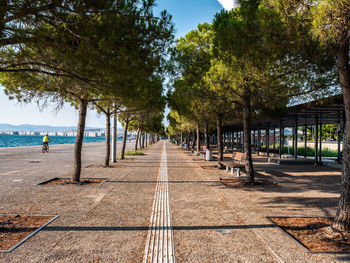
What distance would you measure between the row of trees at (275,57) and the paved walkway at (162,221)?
165 centimetres

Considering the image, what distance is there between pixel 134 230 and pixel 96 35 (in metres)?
3.71

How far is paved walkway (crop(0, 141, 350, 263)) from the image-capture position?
12.2 feet

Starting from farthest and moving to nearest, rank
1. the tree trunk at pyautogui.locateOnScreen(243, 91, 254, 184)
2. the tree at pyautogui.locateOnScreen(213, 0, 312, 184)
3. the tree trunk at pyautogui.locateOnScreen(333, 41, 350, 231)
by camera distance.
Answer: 1. the tree trunk at pyautogui.locateOnScreen(243, 91, 254, 184)
2. the tree at pyautogui.locateOnScreen(213, 0, 312, 184)
3. the tree trunk at pyautogui.locateOnScreen(333, 41, 350, 231)

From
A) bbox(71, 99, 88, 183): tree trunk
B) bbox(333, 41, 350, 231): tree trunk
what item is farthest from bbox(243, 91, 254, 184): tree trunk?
bbox(71, 99, 88, 183): tree trunk

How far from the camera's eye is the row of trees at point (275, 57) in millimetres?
4595

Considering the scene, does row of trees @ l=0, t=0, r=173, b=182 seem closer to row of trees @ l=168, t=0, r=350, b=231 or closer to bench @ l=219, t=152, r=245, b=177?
row of trees @ l=168, t=0, r=350, b=231

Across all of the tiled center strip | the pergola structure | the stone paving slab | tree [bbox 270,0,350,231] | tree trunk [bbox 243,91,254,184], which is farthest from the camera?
the pergola structure

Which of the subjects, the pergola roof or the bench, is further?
the bench

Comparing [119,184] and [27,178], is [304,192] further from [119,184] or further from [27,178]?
[27,178]

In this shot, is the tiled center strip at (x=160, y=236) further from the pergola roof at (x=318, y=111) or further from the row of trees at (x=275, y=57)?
the pergola roof at (x=318, y=111)

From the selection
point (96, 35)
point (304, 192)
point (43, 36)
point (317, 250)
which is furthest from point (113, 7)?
point (304, 192)

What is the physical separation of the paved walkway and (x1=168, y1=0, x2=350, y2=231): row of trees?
5.40 ft

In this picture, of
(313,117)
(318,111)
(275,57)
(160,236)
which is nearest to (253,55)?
(275,57)

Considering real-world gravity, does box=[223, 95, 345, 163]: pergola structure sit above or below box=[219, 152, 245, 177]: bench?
above
